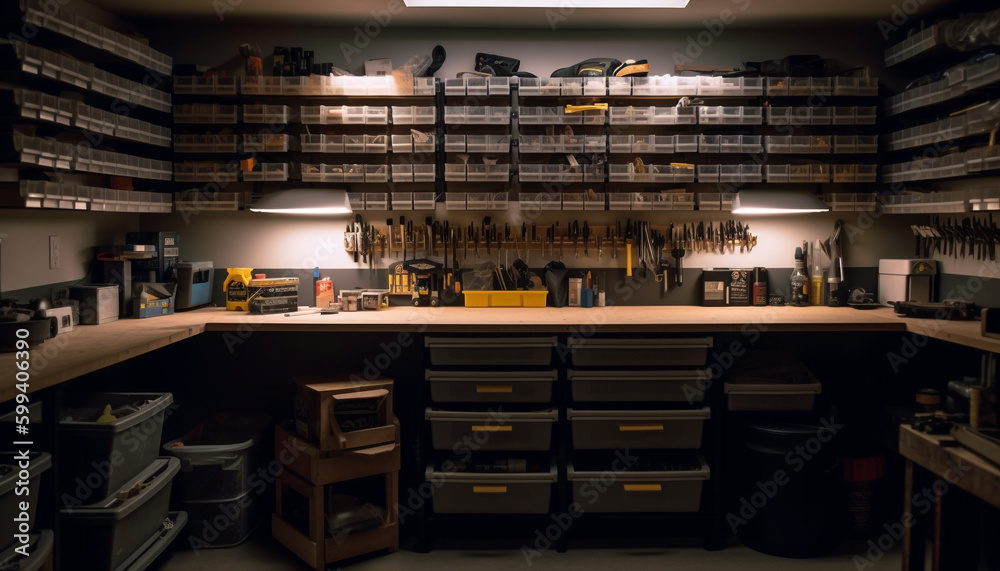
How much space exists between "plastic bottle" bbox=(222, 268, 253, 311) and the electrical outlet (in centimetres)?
87

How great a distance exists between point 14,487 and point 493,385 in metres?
2.00

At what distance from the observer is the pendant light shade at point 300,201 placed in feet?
11.8

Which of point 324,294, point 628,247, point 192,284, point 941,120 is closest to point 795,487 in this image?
point 628,247

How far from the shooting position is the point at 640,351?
3.29 metres

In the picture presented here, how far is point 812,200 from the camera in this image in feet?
12.1

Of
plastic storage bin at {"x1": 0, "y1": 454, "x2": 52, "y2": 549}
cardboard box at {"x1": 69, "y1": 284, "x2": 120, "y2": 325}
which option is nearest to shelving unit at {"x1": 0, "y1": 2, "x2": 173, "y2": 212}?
cardboard box at {"x1": 69, "y1": 284, "x2": 120, "y2": 325}

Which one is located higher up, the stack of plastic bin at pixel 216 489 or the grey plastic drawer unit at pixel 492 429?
the grey plastic drawer unit at pixel 492 429

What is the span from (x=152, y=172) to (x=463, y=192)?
6.09 ft

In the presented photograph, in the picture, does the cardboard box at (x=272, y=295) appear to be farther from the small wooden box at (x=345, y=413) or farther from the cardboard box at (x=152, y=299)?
the small wooden box at (x=345, y=413)

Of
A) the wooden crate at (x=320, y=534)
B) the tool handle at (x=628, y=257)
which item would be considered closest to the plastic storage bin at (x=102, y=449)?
the wooden crate at (x=320, y=534)

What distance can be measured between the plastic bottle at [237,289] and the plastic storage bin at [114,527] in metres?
1.16

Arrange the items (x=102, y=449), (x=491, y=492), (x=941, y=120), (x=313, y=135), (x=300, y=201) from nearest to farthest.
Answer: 1. (x=102, y=449)
2. (x=491, y=492)
3. (x=941, y=120)
4. (x=300, y=201)
5. (x=313, y=135)

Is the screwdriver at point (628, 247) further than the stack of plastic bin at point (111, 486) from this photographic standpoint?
Yes

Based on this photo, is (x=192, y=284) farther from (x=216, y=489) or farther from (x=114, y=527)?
(x=114, y=527)
